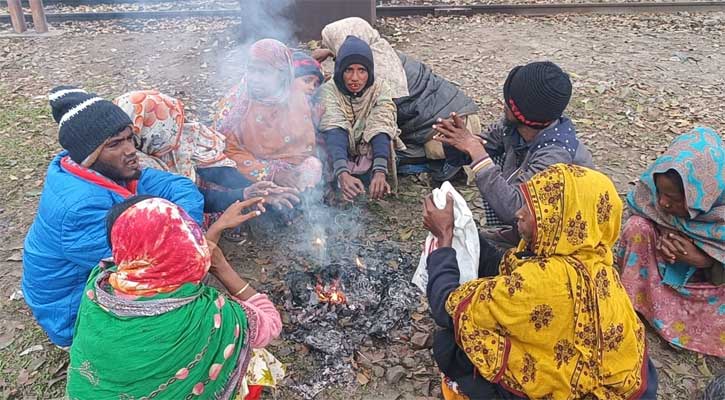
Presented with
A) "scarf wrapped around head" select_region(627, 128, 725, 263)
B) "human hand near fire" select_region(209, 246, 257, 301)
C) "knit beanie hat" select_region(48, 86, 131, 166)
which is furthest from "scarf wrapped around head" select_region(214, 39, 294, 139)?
"scarf wrapped around head" select_region(627, 128, 725, 263)

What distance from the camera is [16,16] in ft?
29.5

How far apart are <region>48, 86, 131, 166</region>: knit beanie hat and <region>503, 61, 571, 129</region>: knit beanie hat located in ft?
7.69

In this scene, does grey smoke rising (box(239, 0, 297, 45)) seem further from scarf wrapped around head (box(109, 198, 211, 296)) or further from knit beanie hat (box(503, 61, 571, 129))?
scarf wrapped around head (box(109, 198, 211, 296))

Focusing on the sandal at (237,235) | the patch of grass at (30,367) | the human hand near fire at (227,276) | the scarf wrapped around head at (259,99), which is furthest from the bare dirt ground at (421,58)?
the scarf wrapped around head at (259,99)

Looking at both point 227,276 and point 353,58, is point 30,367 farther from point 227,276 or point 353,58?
point 353,58

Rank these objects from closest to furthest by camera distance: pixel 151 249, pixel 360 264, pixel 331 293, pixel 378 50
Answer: pixel 151 249
pixel 331 293
pixel 360 264
pixel 378 50

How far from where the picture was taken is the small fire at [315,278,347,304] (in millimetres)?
3719

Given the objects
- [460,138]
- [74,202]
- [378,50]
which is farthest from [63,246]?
[378,50]

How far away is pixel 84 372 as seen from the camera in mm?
2250

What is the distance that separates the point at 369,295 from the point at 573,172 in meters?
1.85

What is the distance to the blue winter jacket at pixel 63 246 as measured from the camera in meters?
2.86

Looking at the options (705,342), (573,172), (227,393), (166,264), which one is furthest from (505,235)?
(166,264)

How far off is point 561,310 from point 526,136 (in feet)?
5.51

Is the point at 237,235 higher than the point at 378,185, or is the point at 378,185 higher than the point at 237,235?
the point at 378,185
